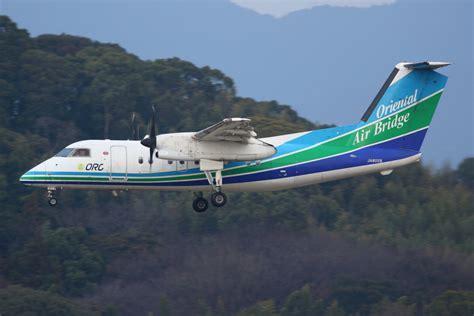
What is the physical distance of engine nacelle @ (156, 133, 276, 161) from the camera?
17891 millimetres

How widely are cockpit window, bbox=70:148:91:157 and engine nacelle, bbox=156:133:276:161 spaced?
188cm

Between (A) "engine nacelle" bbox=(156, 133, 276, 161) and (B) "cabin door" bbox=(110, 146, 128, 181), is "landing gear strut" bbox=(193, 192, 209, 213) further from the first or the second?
(B) "cabin door" bbox=(110, 146, 128, 181)

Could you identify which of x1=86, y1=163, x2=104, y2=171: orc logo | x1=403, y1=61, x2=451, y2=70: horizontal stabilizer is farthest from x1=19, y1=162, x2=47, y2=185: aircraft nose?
x1=403, y1=61, x2=451, y2=70: horizontal stabilizer

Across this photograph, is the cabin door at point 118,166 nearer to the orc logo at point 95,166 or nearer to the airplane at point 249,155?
the airplane at point 249,155

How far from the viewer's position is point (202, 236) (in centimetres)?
3428

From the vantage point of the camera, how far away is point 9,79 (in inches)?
1981

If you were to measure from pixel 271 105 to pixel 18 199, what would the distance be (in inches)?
729

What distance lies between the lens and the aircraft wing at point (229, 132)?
57.0ft

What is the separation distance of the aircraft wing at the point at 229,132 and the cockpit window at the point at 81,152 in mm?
2437

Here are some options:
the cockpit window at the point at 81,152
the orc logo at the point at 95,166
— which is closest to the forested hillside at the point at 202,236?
the cockpit window at the point at 81,152

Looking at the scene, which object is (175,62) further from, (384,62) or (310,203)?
(384,62)

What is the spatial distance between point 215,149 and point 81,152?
293 cm

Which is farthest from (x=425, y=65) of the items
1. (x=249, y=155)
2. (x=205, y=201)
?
(x=205, y=201)

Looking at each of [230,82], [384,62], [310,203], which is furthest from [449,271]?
[384,62]
